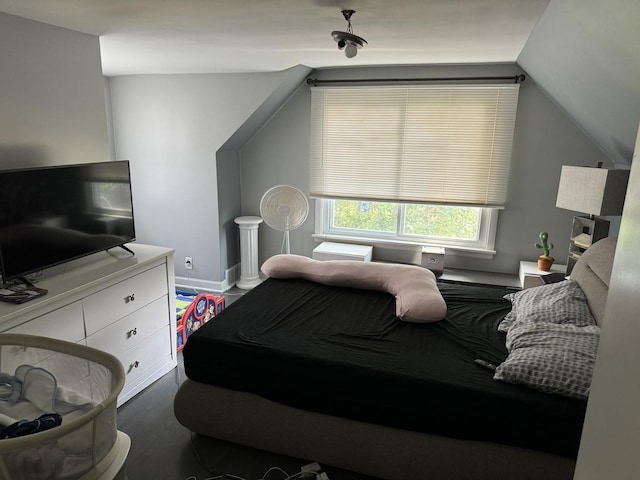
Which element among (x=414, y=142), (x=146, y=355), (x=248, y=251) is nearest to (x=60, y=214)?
(x=146, y=355)

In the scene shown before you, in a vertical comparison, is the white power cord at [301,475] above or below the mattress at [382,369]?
below

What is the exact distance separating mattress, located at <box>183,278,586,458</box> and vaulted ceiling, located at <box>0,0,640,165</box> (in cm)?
144

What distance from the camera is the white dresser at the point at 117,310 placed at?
2.07 m

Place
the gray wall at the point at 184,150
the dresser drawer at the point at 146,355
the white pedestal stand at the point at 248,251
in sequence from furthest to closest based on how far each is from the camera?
the white pedestal stand at the point at 248,251 → the gray wall at the point at 184,150 → the dresser drawer at the point at 146,355

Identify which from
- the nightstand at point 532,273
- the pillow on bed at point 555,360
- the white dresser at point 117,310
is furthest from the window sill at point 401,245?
the pillow on bed at point 555,360

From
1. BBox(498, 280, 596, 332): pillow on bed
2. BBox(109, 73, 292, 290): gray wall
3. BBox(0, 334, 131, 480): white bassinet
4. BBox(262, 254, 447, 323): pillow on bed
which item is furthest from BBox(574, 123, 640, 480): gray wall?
BBox(109, 73, 292, 290): gray wall

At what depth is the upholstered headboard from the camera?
2.17 meters

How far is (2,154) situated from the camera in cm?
228

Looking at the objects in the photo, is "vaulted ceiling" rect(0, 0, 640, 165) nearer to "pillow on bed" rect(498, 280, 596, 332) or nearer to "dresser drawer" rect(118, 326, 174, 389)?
"pillow on bed" rect(498, 280, 596, 332)

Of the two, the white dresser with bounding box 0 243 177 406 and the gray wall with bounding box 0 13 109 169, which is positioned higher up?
the gray wall with bounding box 0 13 109 169

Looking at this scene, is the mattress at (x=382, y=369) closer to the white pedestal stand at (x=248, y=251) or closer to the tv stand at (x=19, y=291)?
the tv stand at (x=19, y=291)

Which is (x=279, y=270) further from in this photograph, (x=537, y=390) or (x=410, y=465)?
(x=537, y=390)

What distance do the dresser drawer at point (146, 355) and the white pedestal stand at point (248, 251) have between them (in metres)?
1.68

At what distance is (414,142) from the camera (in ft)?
13.7
